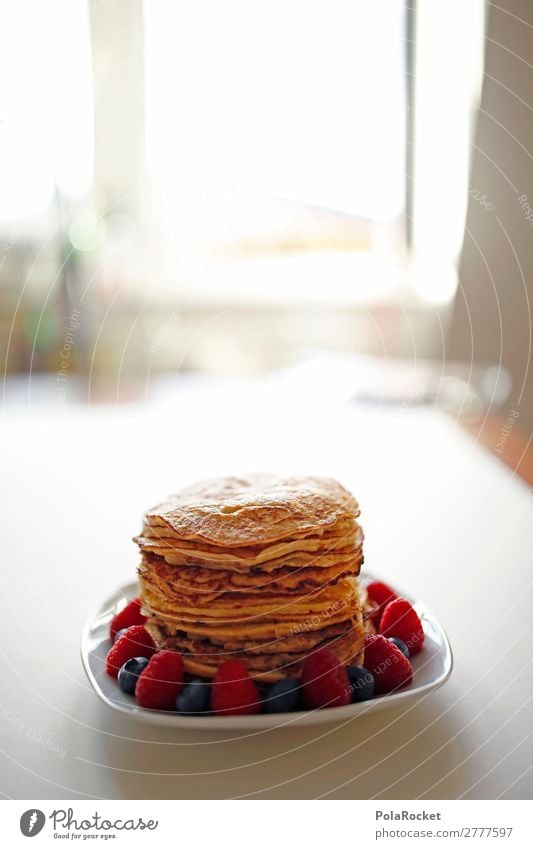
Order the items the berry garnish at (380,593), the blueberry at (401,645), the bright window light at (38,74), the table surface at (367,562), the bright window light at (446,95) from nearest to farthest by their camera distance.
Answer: the table surface at (367,562)
the blueberry at (401,645)
the berry garnish at (380,593)
the bright window light at (38,74)
the bright window light at (446,95)

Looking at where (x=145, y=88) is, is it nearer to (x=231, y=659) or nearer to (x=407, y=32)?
(x=407, y=32)

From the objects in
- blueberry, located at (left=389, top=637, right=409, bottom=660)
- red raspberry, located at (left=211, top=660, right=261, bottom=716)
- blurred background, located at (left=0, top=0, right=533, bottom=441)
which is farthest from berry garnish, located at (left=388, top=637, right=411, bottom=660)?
blurred background, located at (left=0, top=0, right=533, bottom=441)

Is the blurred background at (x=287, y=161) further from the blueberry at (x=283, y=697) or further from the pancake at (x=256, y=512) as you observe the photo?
the blueberry at (x=283, y=697)

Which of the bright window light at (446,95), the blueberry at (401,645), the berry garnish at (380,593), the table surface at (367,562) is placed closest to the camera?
the table surface at (367,562)

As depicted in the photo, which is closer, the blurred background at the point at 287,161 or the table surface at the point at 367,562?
the table surface at the point at 367,562

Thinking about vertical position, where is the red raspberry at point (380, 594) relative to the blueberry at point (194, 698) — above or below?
above

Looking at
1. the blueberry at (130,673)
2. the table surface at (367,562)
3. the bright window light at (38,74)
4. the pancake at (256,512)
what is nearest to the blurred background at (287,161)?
the bright window light at (38,74)

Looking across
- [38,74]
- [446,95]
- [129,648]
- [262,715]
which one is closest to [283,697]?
[262,715]

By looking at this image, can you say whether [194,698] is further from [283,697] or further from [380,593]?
[380,593]
